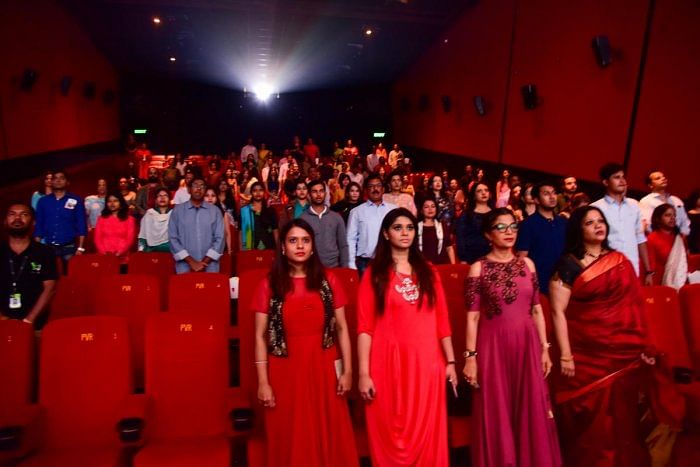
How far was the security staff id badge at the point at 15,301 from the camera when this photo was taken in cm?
299

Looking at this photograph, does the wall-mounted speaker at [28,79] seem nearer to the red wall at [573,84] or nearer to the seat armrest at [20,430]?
the seat armrest at [20,430]

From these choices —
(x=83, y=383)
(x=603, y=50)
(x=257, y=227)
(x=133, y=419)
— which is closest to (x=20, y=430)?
(x=83, y=383)

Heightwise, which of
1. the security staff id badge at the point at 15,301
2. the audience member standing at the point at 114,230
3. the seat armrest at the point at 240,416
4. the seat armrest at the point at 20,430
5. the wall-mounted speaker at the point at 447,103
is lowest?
the seat armrest at the point at 20,430

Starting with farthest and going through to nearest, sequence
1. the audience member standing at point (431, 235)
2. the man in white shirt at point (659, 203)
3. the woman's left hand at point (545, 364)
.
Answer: the man in white shirt at point (659, 203)
the audience member standing at point (431, 235)
the woman's left hand at point (545, 364)

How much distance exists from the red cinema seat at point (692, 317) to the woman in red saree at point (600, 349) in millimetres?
769

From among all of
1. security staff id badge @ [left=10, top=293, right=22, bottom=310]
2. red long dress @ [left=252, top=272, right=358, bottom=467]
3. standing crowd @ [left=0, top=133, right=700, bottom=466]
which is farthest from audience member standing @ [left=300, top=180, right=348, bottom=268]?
security staff id badge @ [left=10, top=293, right=22, bottom=310]

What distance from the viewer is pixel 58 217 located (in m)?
5.07

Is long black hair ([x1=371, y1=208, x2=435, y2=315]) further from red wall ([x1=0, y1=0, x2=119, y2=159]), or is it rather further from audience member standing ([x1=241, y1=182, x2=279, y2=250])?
red wall ([x1=0, y1=0, x2=119, y2=159])

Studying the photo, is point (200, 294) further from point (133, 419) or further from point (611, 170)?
point (611, 170)

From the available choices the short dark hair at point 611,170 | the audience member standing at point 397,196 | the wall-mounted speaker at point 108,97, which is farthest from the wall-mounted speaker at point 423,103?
the short dark hair at point 611,170

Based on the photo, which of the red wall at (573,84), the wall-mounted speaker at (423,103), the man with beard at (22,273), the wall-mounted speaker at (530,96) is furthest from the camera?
the wall-mounted speaker at (423,103)

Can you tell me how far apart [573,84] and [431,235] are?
16.3 feet

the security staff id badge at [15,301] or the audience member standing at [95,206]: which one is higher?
the audience member standing at [95,206]

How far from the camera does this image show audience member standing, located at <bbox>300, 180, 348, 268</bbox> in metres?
4.12
